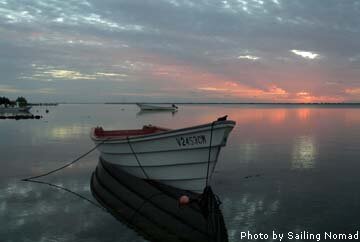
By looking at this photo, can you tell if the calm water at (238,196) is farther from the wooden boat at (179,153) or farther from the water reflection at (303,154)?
the wooden boat at (179,153)

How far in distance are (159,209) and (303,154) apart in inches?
570

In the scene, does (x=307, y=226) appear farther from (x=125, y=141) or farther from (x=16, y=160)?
(x=16, y=160)

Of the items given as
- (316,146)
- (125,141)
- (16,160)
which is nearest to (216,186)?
(125,141)

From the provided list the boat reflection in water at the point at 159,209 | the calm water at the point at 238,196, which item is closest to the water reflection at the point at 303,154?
the calm water at the point at 238,196

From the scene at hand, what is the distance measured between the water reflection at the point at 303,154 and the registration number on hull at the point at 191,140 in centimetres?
858

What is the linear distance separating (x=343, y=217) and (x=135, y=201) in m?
6.82

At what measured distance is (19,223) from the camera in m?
9.89

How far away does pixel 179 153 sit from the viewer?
12.3m

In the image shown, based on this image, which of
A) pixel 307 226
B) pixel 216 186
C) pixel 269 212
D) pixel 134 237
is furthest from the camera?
pixel 216 186

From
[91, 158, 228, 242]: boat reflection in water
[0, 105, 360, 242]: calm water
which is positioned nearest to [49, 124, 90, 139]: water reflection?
[0, 105, 360, 242]: calm water

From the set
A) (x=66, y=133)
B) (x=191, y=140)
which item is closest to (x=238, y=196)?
(x=191, y=140)

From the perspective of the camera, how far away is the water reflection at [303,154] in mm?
18916

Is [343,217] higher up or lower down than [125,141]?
lower down

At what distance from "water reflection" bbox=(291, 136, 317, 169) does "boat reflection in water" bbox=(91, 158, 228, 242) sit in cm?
798
